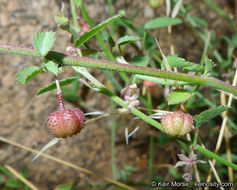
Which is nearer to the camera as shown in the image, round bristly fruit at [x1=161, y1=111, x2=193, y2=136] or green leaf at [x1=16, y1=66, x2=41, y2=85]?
green leaf at [x1=16, y1=66, x2=41, y2=85]

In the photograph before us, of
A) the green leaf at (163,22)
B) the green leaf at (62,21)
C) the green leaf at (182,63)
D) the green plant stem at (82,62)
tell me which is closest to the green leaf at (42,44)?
the green plant stem at (82,62)

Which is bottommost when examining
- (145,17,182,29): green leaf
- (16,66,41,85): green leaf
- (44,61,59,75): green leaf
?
(145,17,182,29): green leaf

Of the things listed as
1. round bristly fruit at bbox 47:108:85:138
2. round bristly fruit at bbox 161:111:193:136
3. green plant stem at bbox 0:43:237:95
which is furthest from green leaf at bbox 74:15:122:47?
round bristly fruit at bbox 161:111:193:136

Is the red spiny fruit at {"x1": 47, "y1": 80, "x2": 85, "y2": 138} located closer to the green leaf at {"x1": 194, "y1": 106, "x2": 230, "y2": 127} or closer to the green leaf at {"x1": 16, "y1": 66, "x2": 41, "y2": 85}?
the green leaf at {"x1": 16, "y1": 66, "x2": 41, "y2": 85}

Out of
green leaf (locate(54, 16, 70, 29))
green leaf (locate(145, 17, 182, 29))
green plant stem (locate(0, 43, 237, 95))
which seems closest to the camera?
green plant stem (locate(0, 43, 237, 95))

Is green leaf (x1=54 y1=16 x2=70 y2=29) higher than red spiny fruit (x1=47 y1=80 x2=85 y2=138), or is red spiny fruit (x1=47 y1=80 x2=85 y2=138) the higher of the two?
green leaf (x1=54 y1=16 x2=70 y2=29)

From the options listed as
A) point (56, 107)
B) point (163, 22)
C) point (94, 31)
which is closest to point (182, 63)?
point (94, 31)

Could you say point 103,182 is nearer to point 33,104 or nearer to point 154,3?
point 33,104

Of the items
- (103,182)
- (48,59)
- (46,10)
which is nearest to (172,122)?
(48,59)
